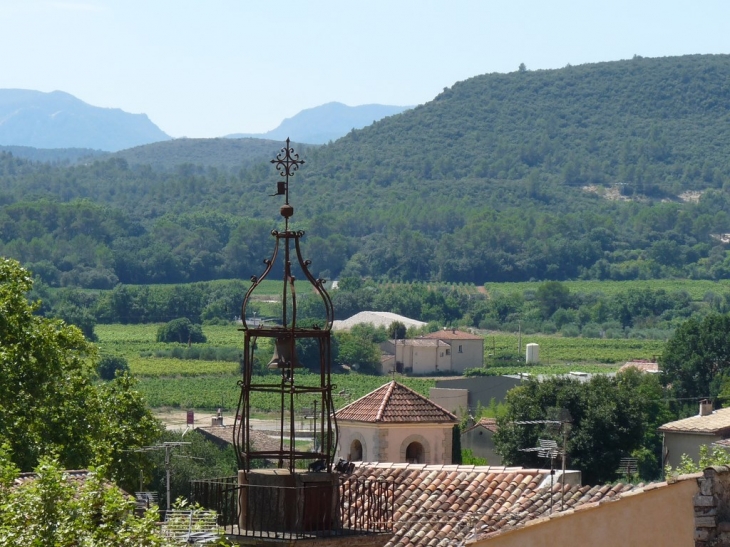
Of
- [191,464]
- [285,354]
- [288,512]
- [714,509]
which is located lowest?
[191,464]

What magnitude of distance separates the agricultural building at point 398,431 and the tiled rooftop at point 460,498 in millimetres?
6045

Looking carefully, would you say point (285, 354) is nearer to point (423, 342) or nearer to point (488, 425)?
point (488, 425)

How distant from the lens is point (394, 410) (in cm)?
2314

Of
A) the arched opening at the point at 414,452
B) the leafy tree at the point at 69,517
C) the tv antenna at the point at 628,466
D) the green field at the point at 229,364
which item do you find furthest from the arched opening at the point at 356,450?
the green field at the point at 229,364

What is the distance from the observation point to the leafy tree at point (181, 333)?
417 feet

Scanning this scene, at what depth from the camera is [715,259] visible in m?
196

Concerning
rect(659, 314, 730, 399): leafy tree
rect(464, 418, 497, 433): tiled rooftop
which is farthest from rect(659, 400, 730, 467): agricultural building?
rect(659, 314, 730, 399): leafy tree

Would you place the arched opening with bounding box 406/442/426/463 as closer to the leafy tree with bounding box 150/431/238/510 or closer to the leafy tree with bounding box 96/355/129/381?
the leafy tree with bounding box 150/431/238/510

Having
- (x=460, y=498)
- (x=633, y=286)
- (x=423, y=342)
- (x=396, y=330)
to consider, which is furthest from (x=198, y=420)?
(x=633, y=286)

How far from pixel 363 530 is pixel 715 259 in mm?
190996

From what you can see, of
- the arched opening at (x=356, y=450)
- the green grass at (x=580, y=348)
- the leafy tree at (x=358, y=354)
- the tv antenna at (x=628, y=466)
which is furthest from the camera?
the green grass at (x=580, y=348)

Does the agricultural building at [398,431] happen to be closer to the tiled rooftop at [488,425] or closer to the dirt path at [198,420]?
the tiled rooftop at [488,425]

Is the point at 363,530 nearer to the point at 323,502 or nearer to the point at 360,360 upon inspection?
the point at 323,502

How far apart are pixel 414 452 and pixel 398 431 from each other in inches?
16.0
